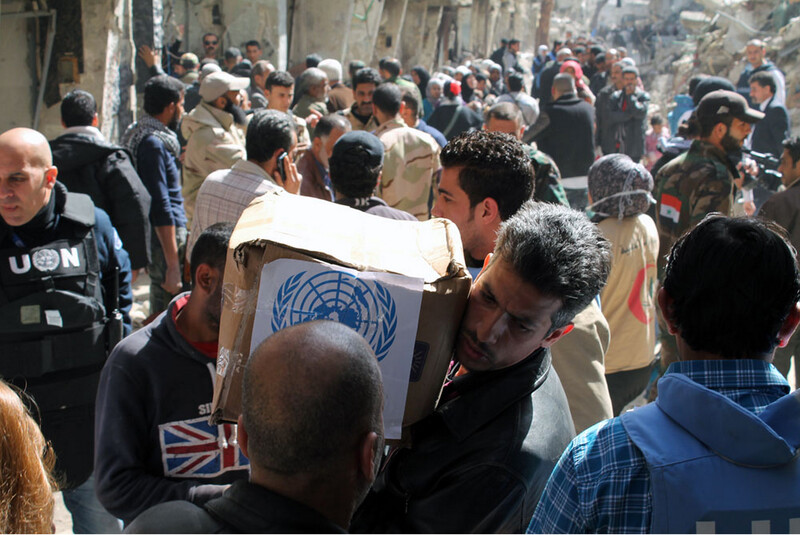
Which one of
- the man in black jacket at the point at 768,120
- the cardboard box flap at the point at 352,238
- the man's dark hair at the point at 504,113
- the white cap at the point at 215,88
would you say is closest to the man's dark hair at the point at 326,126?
the white cap at the point at 215,88

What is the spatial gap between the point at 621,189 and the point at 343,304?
255 cm

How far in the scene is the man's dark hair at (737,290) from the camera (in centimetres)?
139

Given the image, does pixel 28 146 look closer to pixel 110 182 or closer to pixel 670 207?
pixel 110 182

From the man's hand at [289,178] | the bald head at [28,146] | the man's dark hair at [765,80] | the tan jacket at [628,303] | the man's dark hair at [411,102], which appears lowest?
the tan jacket at [628,303]

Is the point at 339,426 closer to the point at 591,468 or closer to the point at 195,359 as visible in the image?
the point at 591,468

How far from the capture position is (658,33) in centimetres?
3119

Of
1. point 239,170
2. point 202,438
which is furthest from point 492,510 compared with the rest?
point 239,170

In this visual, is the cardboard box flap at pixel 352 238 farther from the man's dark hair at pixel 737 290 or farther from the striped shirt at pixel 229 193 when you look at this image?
the striped shirt at pixel 229 193

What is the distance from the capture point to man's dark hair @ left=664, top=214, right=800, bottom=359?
1395mm

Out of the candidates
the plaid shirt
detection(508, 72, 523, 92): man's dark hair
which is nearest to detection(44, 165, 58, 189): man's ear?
the plaid shirt

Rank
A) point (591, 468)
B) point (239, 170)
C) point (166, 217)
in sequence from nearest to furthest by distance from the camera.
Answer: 1. point (591, 468)
2. point (239, 170)
3. point (166, 217)

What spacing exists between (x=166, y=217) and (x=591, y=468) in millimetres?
3821

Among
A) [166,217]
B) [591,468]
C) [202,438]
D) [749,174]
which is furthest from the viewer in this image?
[749,174]

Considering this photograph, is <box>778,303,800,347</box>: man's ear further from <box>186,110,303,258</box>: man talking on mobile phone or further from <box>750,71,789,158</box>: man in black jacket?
<box>750,71,789,158</box>: man in black jacket
